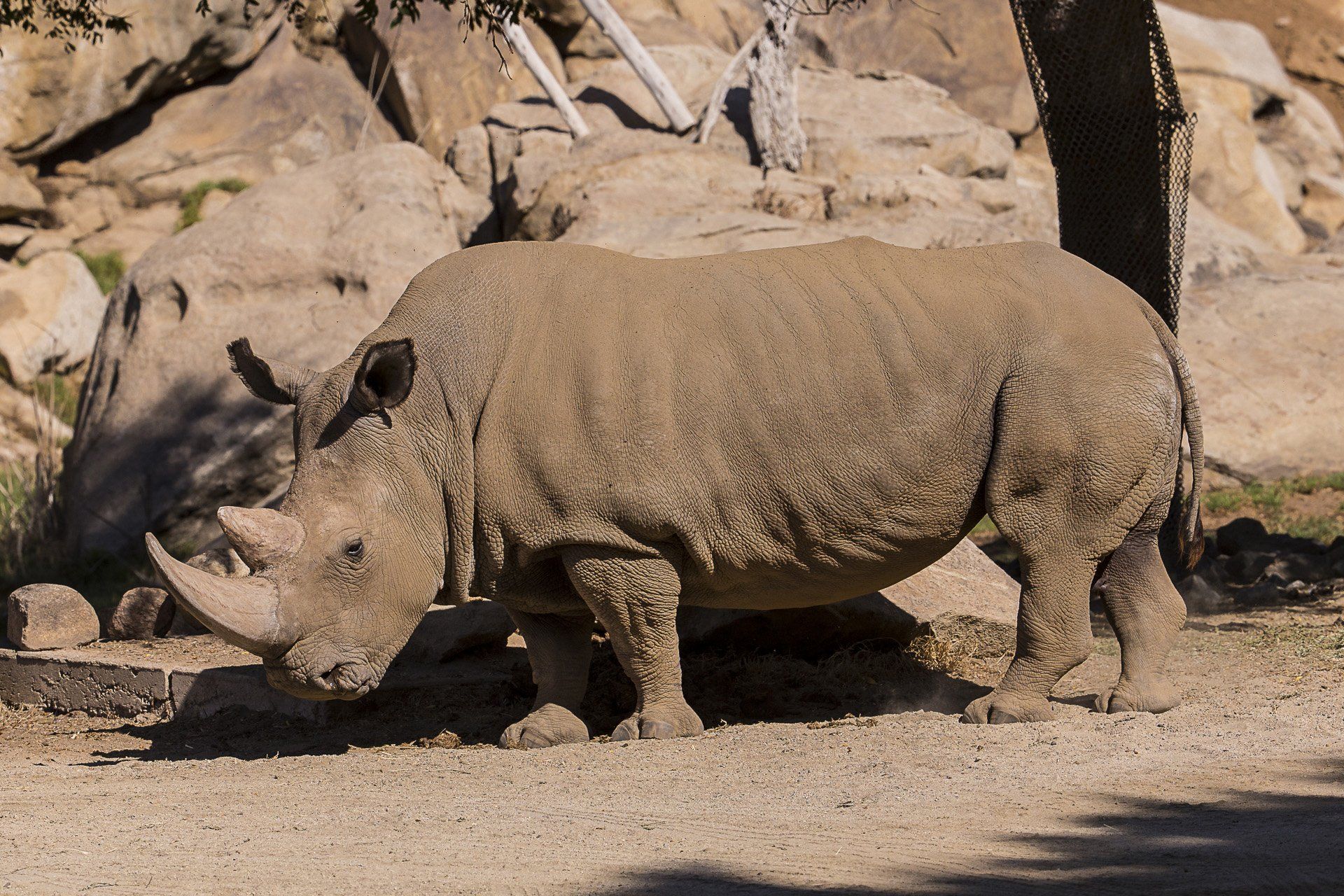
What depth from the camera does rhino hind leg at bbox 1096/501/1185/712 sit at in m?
6.07

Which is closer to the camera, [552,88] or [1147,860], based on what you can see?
[1147,860]

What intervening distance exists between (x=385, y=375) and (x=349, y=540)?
26.0 inches

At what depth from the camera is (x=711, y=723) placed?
6598mm

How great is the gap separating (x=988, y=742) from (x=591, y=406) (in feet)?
6.45

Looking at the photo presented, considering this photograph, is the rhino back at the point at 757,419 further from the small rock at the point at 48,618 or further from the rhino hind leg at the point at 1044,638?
the small rock at the point at 48,618

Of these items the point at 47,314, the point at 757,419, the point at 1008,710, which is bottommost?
the point at 47,314

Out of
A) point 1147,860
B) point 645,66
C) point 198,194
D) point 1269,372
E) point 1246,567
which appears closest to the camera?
point 1147,860

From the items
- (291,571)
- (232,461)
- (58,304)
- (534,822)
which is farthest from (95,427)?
(534,822)

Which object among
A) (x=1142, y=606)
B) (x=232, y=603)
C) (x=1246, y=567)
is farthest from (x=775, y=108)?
(x=232, y=603)

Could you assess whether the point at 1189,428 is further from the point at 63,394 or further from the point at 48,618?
the point at 63,394

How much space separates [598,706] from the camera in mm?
6926

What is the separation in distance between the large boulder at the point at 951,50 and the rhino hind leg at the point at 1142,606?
14.1 meters

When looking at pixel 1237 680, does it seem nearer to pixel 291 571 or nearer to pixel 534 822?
pixel 534 822

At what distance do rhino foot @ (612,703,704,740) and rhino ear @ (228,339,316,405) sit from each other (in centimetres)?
196
